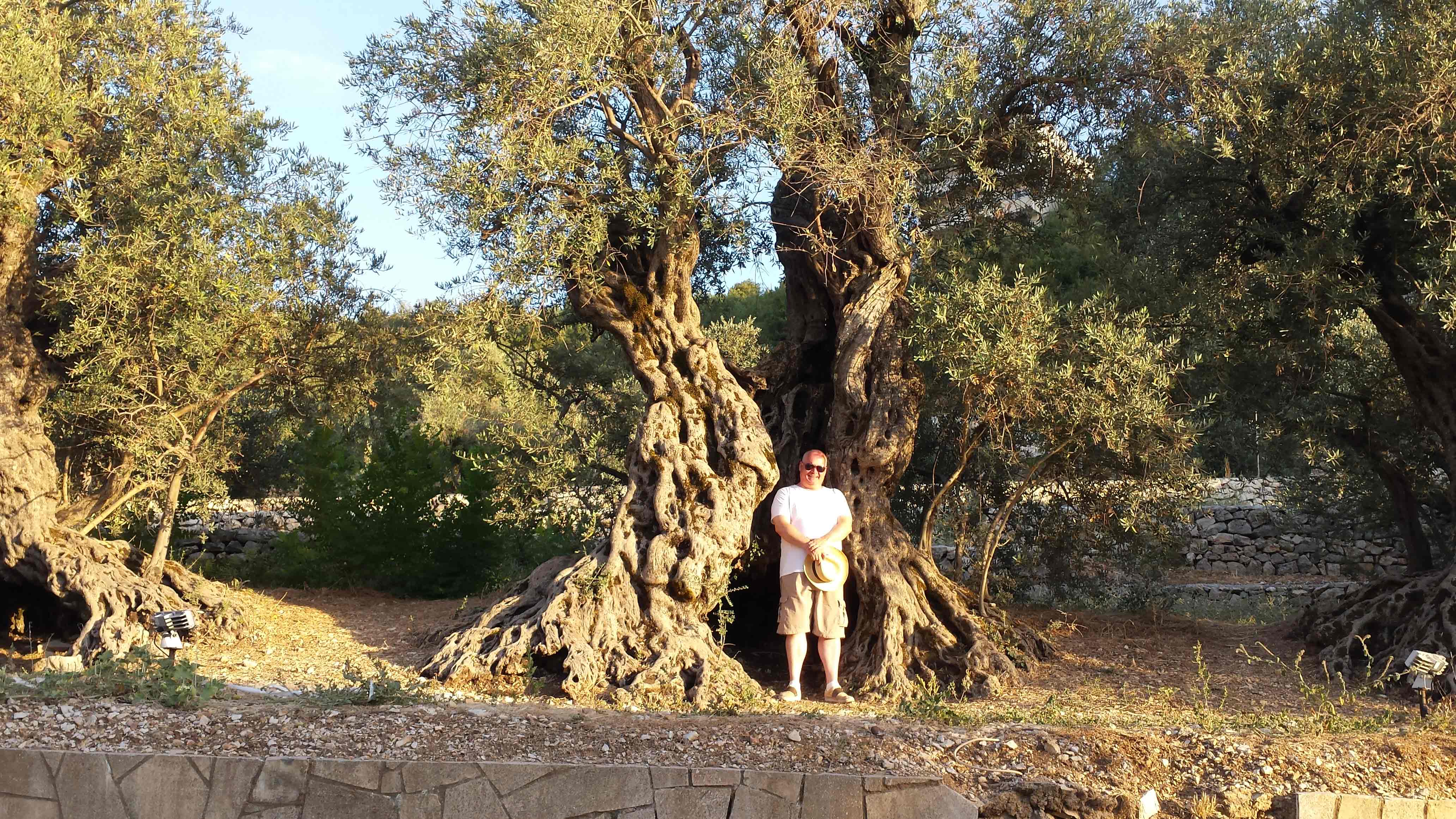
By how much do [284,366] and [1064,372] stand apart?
6.77 metres

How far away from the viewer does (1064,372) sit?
326 inches

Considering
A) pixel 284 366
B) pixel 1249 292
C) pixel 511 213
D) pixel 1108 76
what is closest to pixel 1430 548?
pixel 1249 292

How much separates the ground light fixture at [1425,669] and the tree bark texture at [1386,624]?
1.42ft

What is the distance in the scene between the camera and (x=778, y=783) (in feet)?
17.5

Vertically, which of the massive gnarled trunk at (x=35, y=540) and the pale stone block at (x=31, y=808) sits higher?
the massive gnarled trunk at (x=35, y=540)

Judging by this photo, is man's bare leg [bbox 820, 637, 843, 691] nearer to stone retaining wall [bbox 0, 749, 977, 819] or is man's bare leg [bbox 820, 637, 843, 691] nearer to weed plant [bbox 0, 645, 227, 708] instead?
stone retaining wall [bbox 0, 749, 977, 819]

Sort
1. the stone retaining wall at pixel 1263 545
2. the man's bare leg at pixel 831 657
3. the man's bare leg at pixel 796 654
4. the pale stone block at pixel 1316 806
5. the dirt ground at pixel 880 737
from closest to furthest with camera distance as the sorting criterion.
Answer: the pale stone block at pixel 1316 806 → the dirt ground at pixel 880 737 → the man's bare leg at pixel 796 654 → the man's bare leg at pixel 831 657 → the stone retaining wall at pixel 1263 545

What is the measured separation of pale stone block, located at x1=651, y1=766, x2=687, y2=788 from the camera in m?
5.37

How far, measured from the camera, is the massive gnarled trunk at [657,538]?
766cm

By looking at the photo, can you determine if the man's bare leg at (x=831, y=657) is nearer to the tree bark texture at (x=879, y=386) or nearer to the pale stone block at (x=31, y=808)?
the tree bark texture at (x=879, y=386)

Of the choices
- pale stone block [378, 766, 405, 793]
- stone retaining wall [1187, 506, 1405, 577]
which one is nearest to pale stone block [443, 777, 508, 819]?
pale stone block [378, 766, 405, 793]

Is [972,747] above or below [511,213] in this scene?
below

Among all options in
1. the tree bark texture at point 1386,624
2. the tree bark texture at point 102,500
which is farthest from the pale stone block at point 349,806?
the tree bark texture at point 1386,624

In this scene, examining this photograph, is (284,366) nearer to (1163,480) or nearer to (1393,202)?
(1163,480)
